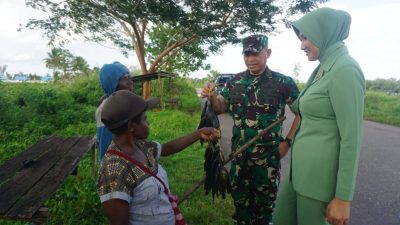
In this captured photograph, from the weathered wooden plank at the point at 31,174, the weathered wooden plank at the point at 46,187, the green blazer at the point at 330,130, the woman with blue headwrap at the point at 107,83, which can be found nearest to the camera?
the green blazer at the point at 330,130

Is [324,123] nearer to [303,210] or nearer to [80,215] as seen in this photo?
[303,210]

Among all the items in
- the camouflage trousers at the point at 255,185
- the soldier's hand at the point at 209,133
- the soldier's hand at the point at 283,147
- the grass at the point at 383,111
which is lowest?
the grass at the point at 383,111

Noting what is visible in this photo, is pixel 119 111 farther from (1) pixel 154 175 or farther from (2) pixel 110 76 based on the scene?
(2) pixel 110 76

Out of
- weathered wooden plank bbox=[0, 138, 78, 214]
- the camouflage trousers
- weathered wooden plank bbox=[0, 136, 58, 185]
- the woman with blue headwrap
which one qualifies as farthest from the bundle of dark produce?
weathered wooden plank bbox=[0, 136, 58, 185]

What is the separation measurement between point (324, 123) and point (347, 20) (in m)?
0.58

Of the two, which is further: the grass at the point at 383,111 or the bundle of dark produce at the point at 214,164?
the grass at the point at 383,111

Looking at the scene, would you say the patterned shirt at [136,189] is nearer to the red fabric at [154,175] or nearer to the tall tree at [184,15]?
the red fabric at [154,175]

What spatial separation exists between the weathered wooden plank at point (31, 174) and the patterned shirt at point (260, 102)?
1701mm

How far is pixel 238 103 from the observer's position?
2641 millimetres

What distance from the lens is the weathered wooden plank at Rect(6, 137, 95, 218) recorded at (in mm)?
2100

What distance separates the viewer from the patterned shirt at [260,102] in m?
2.56

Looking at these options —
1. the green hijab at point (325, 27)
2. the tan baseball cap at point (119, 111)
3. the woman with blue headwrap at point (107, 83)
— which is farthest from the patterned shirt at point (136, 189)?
the woman with blue headwrap at point (107, 83)

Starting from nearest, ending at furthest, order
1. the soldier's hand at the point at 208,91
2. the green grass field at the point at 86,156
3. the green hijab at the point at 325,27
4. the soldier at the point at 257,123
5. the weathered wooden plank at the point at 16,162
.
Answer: the green hijab at the point at 325,27 < the soldier's hand at the point at 208,91 < the soldier at the point at 257,123 < the weathered wooden plank at the point at 16,162 < the green grass field at the point at 86,156

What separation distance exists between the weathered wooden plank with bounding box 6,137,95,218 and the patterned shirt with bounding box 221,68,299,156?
4.95 feet
